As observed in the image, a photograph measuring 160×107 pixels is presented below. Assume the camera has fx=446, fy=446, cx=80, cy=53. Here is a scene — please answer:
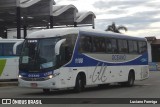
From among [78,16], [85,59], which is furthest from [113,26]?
[85,59]

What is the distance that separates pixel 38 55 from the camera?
64.5ft

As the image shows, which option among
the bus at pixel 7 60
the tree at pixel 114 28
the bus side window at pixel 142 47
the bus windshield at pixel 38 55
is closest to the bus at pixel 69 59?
the bus windshield at pixel 38 55

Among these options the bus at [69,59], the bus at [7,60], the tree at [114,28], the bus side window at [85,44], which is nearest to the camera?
the bus at [69,59]

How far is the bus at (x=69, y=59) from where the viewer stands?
19.4 metres

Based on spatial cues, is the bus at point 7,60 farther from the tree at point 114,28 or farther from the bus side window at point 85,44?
the tree at point 114,28

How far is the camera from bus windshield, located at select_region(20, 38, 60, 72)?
1943cm

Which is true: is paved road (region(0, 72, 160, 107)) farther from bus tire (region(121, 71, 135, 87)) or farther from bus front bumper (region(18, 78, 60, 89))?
bus tire (region(121, 71, 135, 87))

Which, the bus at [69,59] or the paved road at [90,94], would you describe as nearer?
the paved road at [90,94]

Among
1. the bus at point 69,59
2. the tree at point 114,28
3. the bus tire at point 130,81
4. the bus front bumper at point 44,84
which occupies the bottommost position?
the bus tire at point 130,81

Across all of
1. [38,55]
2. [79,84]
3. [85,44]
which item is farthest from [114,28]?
[38,55]

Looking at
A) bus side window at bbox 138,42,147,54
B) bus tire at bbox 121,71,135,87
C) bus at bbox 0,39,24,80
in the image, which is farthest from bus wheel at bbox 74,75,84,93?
→ bus at bbox 0,39,24,80

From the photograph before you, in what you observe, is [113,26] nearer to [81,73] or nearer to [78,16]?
[78,16]

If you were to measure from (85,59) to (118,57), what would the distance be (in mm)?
4021

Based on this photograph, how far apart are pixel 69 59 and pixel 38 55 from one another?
1442 millimetres
